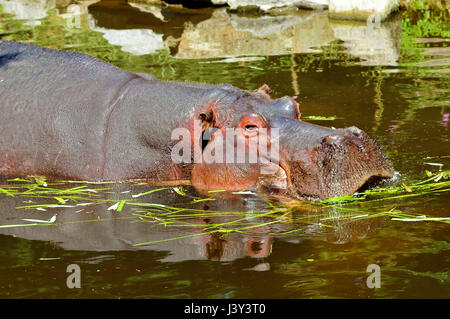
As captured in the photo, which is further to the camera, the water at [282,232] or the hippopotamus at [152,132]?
the hippopotamus at [152,132]

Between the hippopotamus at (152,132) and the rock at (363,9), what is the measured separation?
7.87 m

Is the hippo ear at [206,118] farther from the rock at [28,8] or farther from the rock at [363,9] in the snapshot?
the rock at [28,8]

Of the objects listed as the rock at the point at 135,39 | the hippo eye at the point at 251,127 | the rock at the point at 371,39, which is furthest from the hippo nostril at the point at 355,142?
the rock at the point at 135,39

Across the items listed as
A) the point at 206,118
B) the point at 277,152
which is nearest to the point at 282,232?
the point at 277,152

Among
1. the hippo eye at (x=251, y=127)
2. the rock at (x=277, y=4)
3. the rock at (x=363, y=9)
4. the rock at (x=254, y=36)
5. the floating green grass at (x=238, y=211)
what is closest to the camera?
the floating green grass at (x=238, y=211)

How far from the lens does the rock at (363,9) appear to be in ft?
44.9

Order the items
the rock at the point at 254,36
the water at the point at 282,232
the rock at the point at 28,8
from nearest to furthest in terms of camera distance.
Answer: the water at the point at 282,232 → the rock at the point at 254,36 → the rock at the point at 28,8

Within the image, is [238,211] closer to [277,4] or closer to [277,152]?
[277,152]

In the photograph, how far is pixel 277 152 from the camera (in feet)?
18.7

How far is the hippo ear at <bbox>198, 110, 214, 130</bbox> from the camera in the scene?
5949mm

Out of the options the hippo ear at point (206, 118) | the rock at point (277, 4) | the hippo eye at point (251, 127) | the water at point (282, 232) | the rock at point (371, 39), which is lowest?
the water at point (282, 232)

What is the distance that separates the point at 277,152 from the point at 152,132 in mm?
1055
